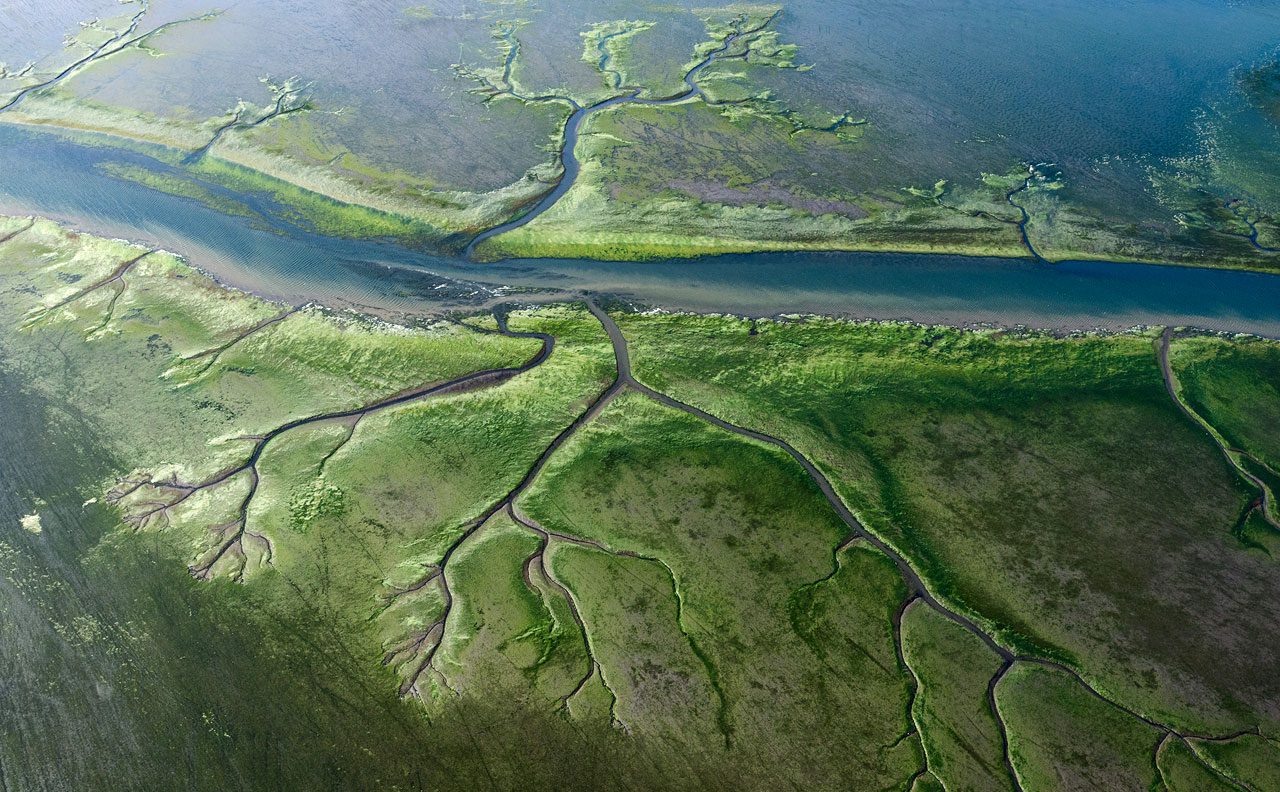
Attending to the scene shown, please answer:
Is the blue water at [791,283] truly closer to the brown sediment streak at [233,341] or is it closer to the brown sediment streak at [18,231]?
the brown sediment streak at [233,341]

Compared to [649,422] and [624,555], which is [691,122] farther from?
[624,555]

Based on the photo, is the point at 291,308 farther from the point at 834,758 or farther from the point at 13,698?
the point at 834,758

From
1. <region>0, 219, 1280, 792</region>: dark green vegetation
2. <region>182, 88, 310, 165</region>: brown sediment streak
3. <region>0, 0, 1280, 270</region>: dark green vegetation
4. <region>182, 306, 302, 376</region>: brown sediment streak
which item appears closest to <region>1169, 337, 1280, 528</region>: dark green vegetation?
<region>0, 219, 1280, 792</region>: dark green vegetation

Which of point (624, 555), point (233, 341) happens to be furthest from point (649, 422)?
point (233, 341)

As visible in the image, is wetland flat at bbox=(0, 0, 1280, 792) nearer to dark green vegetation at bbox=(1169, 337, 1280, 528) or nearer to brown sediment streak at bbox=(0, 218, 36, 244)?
dark green vegetation at bbox=(1169, 337, 1280, 528)

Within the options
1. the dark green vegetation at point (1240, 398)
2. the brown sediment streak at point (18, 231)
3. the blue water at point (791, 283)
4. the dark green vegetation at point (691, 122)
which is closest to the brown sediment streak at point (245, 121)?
the dark green vegetation at point (691, 122)

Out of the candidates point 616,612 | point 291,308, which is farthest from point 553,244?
point 616,612
